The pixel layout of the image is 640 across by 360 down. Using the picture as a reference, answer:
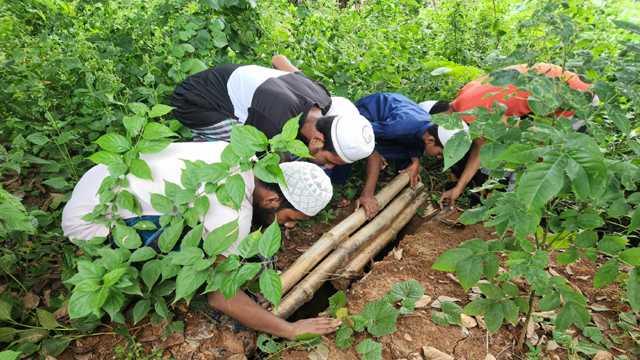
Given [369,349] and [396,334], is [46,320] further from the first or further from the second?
[396,334]

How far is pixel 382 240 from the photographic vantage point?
3275 millimetres

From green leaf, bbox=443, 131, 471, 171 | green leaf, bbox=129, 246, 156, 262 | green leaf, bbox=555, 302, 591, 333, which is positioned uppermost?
green leaf, bbox=443, 131, 471, 171

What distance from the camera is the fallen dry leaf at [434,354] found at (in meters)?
2.05

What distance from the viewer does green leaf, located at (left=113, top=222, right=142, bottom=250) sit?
1.81 metres

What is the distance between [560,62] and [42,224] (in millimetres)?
3106

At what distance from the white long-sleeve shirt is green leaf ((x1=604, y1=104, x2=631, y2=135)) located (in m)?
1.62

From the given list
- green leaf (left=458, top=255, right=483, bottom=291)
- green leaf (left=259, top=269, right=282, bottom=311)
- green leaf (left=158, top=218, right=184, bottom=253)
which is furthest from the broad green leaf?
green leaf (left=458, top=255, right=483, bottom=291)

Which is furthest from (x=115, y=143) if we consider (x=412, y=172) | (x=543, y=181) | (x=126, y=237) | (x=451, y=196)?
(x=451, y=196)

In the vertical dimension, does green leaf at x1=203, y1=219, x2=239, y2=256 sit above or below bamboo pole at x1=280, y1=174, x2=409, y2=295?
above

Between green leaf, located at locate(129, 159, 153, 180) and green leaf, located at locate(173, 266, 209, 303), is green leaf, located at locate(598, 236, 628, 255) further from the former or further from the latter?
green leaf, located at locate(129, 159, 153, 180)

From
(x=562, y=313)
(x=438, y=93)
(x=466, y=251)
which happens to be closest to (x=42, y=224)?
(x=466, y=251)

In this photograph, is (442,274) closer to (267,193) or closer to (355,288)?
(355,288)

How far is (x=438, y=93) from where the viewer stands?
4.19 meters

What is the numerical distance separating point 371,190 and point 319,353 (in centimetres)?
169
